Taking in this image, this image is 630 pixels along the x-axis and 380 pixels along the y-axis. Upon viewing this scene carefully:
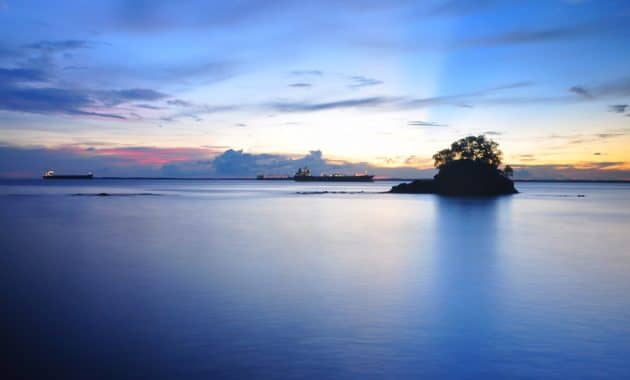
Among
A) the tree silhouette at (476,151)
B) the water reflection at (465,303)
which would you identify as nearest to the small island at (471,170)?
the tree silhouette at (476,151)

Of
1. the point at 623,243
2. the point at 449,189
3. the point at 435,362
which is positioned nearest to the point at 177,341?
the point at 435,362

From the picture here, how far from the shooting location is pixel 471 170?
107688 mm

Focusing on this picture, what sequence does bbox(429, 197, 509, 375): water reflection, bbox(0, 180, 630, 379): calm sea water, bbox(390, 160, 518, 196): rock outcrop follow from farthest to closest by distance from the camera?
1. bbox(390, 160, 518, 196): rock outcrop
2. bbox(429, 197, 509, 375): water reflection
3. bbox(0, 180, 630, 379): calm sea water

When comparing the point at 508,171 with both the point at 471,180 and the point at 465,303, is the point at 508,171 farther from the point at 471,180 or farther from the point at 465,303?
the point at 465,303

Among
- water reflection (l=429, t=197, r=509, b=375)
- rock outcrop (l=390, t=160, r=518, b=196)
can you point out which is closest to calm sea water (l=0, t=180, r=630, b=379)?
water reflection (l=429, t=197, r=509, b=375)

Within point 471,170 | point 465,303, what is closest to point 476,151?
point 471,170

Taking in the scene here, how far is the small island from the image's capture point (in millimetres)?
107812

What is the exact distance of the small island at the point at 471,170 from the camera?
354 feet

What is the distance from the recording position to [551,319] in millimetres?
13664

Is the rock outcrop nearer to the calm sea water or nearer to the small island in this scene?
the small island

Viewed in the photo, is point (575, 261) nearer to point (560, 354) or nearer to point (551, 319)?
point (551, 319)

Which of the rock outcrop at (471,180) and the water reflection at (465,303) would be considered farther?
the rock outcrop at (471,180)

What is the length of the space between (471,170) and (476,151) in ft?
21.4

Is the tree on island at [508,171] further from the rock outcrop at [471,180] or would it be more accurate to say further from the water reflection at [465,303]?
the water reflection at [465,303]
